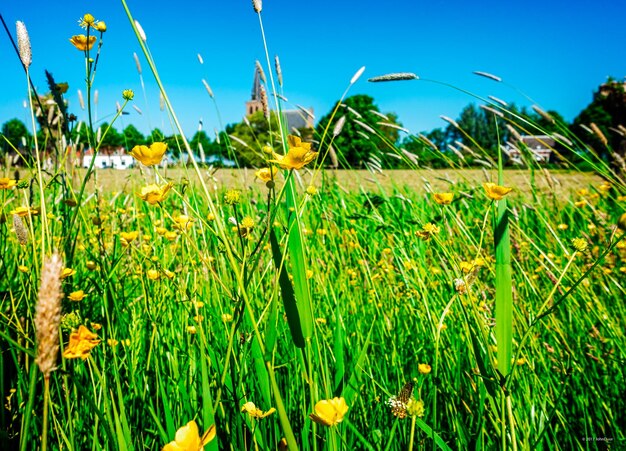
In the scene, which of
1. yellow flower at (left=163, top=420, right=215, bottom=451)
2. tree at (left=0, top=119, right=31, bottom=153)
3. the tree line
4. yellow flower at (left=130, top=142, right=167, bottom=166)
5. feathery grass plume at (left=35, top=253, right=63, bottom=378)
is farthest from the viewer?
the tree line

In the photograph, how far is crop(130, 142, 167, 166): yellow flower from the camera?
640 mm

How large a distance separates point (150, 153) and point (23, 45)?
196 mm

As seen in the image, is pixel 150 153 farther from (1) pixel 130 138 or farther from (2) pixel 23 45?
(1) pixel 130 138

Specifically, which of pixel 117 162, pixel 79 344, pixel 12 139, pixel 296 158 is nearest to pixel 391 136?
pixel 117 162

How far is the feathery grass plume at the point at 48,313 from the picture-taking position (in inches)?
11.5

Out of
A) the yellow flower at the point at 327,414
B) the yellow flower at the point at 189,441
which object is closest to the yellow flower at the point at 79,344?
the yellow flower at the point at 189,441

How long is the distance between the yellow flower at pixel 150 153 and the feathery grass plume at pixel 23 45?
0.16m

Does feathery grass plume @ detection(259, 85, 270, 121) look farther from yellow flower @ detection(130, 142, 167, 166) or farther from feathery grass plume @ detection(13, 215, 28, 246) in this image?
feathery grass plume @ detection(13, 215, 28, 246)

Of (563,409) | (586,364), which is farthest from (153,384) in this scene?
(586,364)

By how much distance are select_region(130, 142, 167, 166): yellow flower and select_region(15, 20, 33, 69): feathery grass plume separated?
0.16m

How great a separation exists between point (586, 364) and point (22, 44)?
1.26 meters

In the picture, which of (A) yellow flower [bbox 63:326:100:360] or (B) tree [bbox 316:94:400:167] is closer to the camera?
(A) yellow flower [bbox 63:326:100:360]

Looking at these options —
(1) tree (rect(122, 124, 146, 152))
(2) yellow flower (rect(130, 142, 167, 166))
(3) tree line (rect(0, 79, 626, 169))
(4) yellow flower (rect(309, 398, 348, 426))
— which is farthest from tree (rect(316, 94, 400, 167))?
(1) tree (rect(122, 124, 146, 152))

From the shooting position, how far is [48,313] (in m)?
0.30
